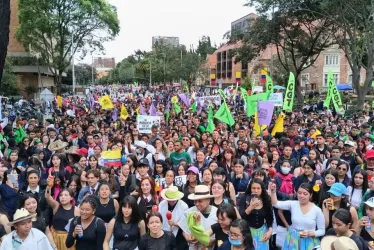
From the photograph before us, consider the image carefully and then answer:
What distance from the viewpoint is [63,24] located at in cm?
3622

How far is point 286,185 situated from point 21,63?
40.8m

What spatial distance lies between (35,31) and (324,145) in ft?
102

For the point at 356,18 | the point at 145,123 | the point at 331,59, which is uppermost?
the point at 331,59

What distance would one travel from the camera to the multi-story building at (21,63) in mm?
41000

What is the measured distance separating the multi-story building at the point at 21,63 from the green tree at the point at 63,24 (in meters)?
3.98

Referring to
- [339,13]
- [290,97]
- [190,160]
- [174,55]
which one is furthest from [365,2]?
[174,55]

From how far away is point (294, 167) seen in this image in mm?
7488

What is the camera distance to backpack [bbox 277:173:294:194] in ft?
21.0

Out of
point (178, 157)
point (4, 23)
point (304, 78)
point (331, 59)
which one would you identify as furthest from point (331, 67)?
point (4, 23)

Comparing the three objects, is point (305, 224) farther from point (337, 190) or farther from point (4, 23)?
point (4, 23)

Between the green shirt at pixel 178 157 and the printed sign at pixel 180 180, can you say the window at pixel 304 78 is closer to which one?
the green shirt at pixel 178 157

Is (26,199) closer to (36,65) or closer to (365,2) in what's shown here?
(365,2)

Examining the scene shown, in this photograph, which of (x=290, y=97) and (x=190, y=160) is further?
(x=290, y=97)

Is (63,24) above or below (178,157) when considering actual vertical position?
above
